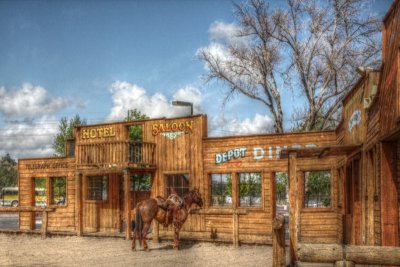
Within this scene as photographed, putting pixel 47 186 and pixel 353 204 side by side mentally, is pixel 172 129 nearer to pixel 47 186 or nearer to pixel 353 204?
pixel 47 186

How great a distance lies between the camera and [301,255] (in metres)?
7.41

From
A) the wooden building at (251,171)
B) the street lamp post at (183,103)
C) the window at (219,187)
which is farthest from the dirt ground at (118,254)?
the street lamp post at (183,103)

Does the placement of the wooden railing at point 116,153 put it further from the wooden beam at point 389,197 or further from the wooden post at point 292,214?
the wooden beam at point 389,197

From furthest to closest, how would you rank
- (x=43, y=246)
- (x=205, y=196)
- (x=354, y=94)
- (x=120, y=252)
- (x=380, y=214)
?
(x=205, y=196)
(x=43, y=246)
(x=120, y=252)
(x=354, y=94)
(x=380, y=214)

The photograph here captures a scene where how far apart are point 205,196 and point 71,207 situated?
729cm

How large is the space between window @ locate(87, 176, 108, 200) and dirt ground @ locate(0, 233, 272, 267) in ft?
10.6

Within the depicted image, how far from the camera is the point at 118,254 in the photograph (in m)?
16.6

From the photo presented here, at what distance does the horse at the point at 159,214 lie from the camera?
1761 cm

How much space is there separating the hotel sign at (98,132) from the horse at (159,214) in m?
6.29

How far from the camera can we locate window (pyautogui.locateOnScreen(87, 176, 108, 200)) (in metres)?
23.8

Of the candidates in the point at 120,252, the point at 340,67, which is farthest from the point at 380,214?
the point at 340,67

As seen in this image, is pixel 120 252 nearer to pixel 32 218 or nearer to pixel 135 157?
pixel 135 157

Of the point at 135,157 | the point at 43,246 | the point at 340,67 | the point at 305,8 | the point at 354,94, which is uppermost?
the point at 305,8

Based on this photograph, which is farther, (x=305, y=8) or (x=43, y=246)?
(x=305, y=8)
